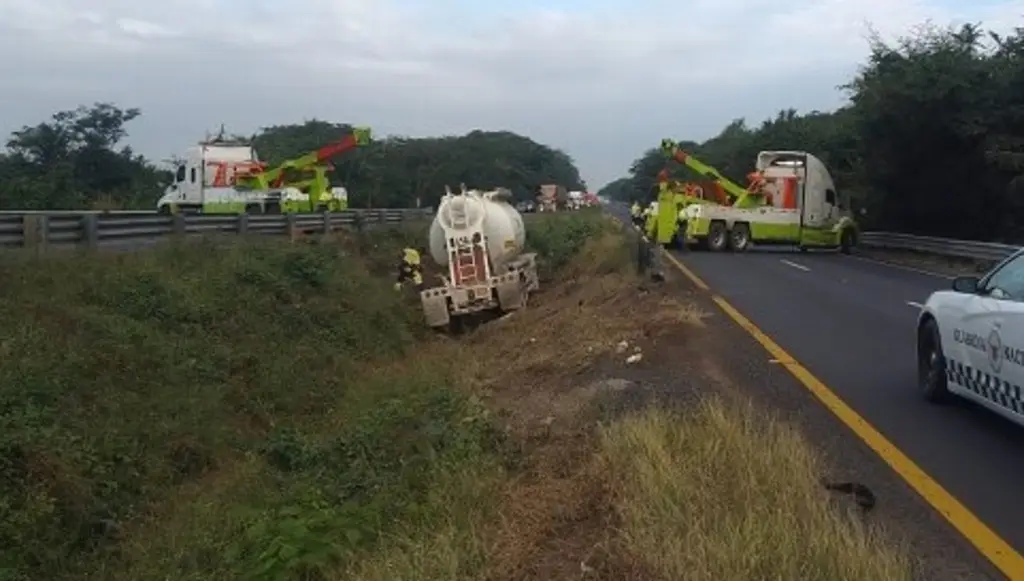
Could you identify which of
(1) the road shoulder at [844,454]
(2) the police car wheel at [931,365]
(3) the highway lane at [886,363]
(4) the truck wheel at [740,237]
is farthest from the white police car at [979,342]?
(4) the truck wheel at [740,237]

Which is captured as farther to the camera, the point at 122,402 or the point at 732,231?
the point at 732,231

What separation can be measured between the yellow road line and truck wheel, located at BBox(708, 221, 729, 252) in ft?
89.0

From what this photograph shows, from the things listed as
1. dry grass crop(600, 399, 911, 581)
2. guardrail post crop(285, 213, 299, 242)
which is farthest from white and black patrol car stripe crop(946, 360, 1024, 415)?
guardrail post crop(285, 213, 299, 242)

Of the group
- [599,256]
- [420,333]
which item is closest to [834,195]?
[599,256]

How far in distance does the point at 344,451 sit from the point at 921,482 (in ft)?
16.3

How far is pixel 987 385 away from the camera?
880 centimetres

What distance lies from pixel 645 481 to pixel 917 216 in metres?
35.4

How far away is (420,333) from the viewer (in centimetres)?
2248

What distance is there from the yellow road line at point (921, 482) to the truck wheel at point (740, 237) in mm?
27335

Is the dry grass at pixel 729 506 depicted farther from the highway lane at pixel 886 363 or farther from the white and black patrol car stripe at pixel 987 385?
the white and black patrol car stripe at pixel 987 385

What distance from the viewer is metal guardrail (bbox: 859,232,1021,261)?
92.7ft

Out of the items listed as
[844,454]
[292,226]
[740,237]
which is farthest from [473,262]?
[740,237]

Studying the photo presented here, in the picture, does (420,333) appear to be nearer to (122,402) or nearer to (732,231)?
(122,402)

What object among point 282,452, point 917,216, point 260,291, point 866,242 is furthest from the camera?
point 866,242
